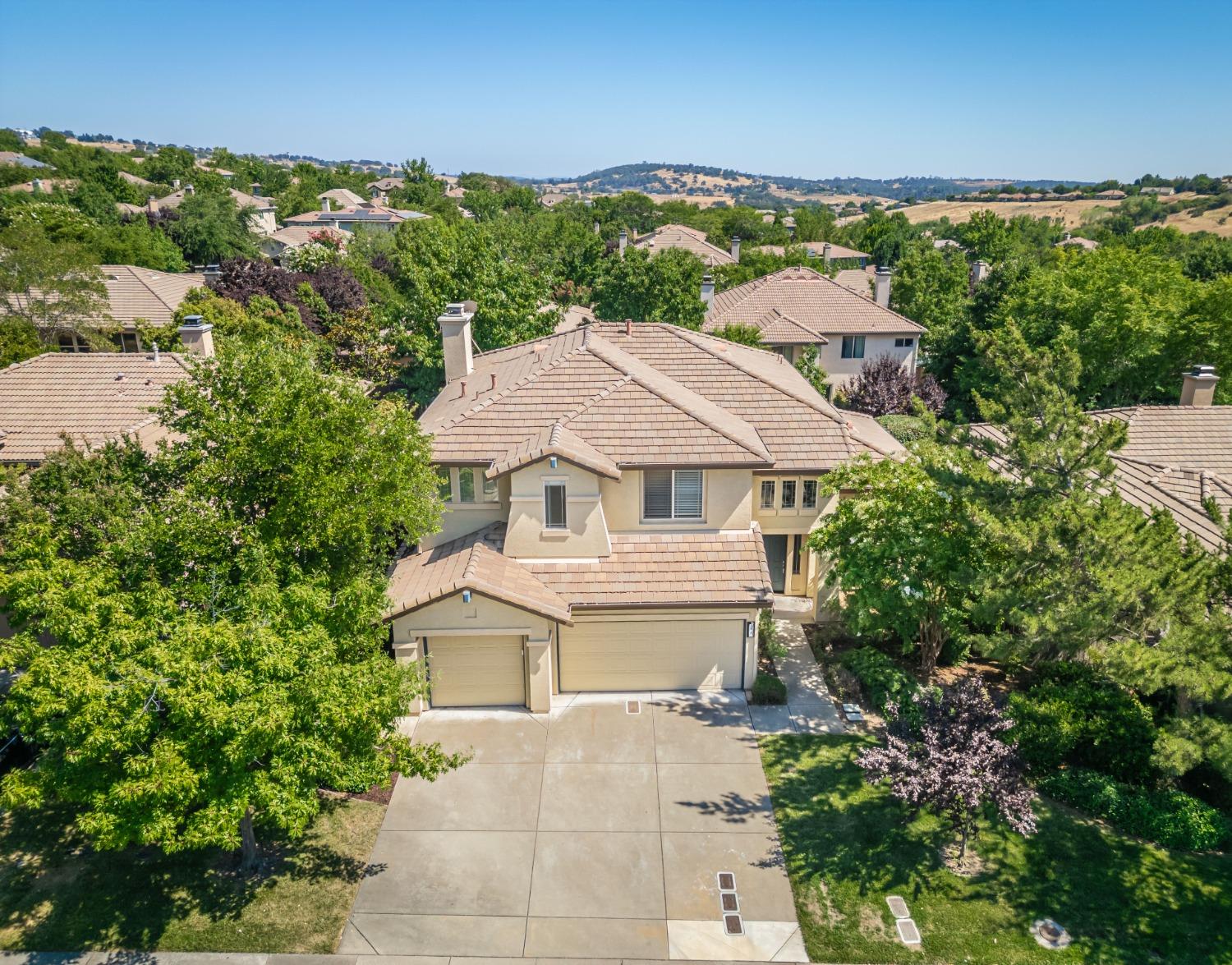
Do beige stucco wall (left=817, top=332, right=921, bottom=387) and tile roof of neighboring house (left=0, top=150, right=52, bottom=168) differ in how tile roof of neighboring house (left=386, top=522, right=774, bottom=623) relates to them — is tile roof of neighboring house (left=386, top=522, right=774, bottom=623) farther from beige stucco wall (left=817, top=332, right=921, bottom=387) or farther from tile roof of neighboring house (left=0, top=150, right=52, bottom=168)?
tile roof of neighboring house (left=0, top=150, right=52, bottom=168)

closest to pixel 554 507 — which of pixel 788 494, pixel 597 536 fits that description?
pixel 597 536

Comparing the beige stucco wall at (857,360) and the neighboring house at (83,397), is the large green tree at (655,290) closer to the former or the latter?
the beige stucco wall at (857,360)

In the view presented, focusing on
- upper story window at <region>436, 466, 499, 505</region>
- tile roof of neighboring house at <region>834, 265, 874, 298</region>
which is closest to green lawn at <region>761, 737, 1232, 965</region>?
upper story window at <region>436, 466, 499, 505</region>

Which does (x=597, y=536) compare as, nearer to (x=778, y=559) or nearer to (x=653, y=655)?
(x=653, y=655)

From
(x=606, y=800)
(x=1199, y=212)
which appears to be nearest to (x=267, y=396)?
(x=606, y=800)

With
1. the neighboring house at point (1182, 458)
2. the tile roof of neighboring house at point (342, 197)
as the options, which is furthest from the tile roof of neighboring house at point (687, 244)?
the tile roof of neighboring house at point (342, 197)
